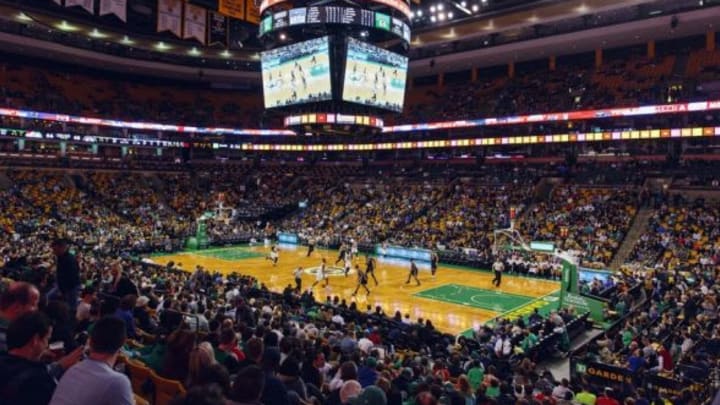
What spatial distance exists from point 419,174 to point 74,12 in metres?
30.6

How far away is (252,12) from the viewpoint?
936 inches

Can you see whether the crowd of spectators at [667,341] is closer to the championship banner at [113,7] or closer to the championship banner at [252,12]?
the championship banner at [252,12]

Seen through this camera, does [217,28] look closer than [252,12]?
No

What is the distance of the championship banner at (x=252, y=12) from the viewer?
76.9ft

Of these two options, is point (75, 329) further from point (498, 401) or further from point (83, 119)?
point (83, 119)

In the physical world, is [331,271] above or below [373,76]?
below

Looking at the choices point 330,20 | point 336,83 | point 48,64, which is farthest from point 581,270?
point 48,64

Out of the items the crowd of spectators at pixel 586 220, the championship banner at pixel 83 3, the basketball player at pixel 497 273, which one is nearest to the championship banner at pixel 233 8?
the championship banner at pixel 83 3

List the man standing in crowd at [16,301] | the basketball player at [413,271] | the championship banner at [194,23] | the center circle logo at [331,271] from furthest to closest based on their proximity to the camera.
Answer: the center circle logo at [331,271]
the basketball player at [413,271]
the championship banner at [194,23]
the man standing in crowd at [16,301]

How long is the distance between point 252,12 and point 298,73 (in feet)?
12.8

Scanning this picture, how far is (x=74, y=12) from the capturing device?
37156 mm

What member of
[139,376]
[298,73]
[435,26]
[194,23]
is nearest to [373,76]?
[298,73]

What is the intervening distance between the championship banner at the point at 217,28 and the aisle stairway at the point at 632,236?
77.8 feet

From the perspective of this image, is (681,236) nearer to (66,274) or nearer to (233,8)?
(233,8)
